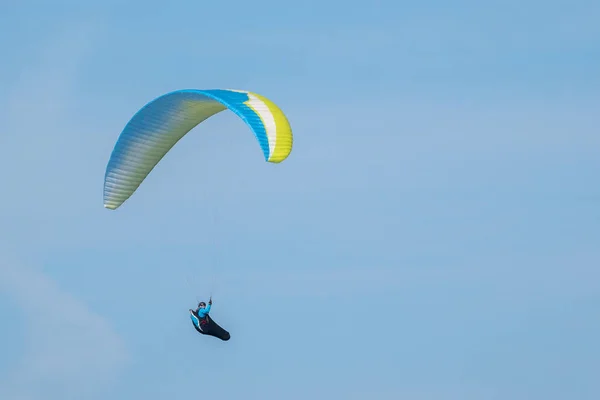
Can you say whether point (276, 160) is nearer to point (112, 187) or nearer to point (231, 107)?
point (231, 107)

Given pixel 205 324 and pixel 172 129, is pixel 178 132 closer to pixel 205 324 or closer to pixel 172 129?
pixel 172 129

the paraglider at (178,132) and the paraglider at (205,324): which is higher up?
the paraglider at (178,132)

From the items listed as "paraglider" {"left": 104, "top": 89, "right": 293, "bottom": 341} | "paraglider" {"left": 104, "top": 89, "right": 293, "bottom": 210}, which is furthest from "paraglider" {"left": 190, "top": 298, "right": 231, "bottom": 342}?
"paraglider" {"left": 104, "top": 89, "right": 293, "bottom": 210}

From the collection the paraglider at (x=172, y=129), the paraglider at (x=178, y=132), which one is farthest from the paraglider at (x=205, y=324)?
the paraglider at (x=172, y=129)

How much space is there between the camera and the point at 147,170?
70.0 m

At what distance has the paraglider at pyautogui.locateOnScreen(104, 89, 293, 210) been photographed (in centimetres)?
6425

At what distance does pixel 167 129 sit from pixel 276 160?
6609 mm

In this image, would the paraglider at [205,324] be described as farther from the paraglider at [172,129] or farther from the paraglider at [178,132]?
the paraglider at [172,129]

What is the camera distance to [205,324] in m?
66.8

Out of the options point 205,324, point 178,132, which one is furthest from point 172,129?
point 205,324

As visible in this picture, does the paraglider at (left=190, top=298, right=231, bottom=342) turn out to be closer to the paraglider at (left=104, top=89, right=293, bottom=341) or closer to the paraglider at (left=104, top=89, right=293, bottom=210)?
the paraglider at (left=104, top=89, right=293, bottom=341)

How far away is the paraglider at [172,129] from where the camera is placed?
211 ft

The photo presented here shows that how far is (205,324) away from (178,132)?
6405 mm

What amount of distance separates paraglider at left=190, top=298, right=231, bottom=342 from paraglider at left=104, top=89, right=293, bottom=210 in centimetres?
484
